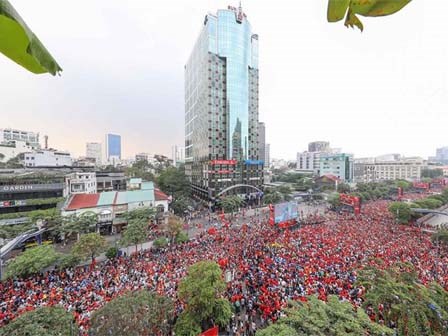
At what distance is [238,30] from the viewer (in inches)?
1692

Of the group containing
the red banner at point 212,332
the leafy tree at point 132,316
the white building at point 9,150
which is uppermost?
the white building at point 9,150

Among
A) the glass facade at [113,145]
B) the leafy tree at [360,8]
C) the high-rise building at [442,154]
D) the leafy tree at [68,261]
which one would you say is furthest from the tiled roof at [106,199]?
the high-rise building at [442,154]

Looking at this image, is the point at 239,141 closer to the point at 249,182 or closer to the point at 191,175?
the point at 249,182

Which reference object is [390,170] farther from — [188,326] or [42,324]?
[42,324]

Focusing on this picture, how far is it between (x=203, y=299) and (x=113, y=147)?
5322 inches

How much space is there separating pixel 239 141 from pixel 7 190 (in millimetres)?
35960

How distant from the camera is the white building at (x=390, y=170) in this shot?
82.8 meters

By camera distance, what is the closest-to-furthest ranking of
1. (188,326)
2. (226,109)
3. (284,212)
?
1. (188,326)
2. (284,212)
3. (226,109)

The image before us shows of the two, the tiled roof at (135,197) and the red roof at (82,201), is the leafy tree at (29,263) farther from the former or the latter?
the tiled roof at (135,197)

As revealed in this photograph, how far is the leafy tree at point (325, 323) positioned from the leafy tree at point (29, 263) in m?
15.0

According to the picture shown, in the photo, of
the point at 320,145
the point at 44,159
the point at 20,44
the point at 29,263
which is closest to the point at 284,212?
the point at 29,263

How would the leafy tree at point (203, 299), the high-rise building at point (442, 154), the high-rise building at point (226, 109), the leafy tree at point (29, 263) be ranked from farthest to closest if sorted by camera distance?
1. the high-rise building at point (442, 154)
2. the high-rise building at point (226, 109)
3. the leafy tree at point (29, 263)
4. the leafy tree at point (203, 299)

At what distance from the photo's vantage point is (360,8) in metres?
1.37

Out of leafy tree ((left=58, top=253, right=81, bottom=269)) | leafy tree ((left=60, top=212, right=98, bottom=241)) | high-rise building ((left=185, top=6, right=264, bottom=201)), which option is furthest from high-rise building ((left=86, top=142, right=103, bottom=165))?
leafy tree ((left=58, top=253, right=81, bottom=269))
